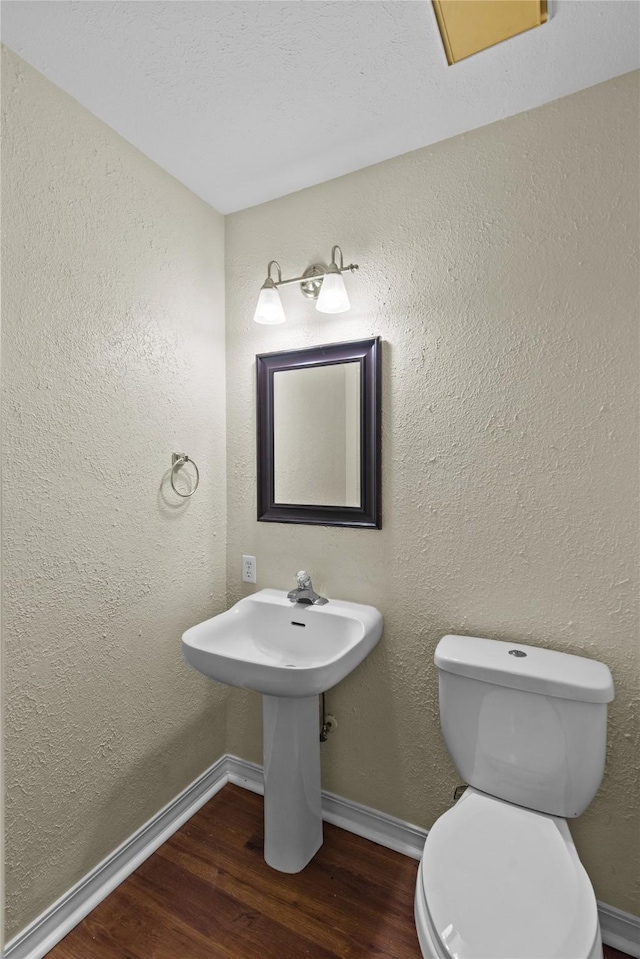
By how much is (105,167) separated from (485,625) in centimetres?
186

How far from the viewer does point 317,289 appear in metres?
1.74

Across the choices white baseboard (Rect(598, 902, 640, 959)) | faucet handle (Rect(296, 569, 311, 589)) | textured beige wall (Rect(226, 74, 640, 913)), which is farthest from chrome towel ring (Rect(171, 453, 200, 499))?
white baseboard (Rect(598, 902, 640, 959))

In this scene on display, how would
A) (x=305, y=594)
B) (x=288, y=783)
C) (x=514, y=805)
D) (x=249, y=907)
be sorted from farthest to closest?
(x=305, y=594) < (x=288, y=783) < (x=249, y=907) < (x=514, y=805)

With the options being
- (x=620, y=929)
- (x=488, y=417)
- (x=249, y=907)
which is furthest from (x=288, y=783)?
(x=488, y=417)

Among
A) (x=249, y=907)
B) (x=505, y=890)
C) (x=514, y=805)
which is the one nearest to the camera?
(x=505, y=890)

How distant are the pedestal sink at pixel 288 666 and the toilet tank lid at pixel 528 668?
0.96 feet

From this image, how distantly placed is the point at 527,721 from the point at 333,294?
141 cm

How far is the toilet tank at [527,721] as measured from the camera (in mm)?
1211

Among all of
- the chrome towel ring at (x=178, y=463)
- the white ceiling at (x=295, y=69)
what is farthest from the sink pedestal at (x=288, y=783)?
the white ceiling at (x=295, y=69)

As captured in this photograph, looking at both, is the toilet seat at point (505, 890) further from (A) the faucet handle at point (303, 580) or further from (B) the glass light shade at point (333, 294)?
(B) the glass light shade at point (333, 294)

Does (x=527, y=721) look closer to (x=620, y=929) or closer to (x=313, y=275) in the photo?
(x=620, y=929)

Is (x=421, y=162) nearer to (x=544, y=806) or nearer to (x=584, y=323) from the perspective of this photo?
(x=584, y=323)

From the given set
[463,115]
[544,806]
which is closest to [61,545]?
[544,806]

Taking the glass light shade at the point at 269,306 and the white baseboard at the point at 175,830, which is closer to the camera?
the white baseboard at the point at 175,830
